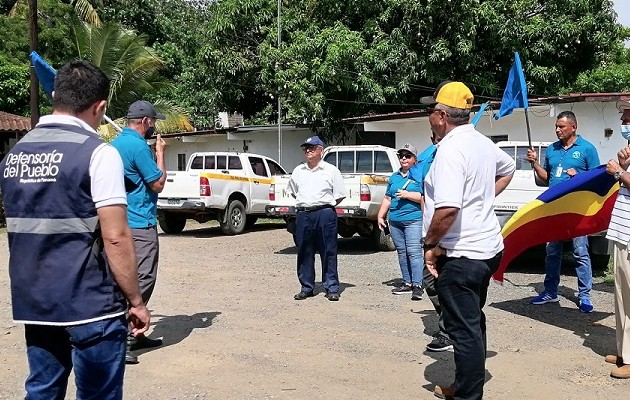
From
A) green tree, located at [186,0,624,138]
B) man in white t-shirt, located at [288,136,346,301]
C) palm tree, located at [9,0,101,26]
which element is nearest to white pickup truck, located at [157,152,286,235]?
green tree, located at [186,0,624,138]

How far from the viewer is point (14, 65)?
25188 millimetres

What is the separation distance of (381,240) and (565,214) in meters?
5.99

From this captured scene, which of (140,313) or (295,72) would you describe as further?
(295,72)

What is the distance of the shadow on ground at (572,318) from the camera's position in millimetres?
6219

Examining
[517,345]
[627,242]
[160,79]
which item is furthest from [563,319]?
[160,79]

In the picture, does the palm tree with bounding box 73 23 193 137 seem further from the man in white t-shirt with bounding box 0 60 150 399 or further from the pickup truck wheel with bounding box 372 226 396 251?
the man in white t-shirt with bounding box 0 60 150 399

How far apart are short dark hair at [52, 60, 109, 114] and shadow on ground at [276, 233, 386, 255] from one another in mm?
9495

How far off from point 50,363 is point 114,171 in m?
0.95

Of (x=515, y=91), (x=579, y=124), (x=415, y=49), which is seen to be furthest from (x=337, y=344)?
(x=415, y=49)

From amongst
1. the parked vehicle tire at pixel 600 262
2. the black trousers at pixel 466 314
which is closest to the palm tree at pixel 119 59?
the parked vehicle tire at pixel 600 262

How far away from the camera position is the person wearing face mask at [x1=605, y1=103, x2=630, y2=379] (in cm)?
521

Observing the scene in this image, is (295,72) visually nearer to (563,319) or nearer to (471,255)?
(563,319)

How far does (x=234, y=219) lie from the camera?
51.4 ft

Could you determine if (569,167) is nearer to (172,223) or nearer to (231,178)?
(231,178)
